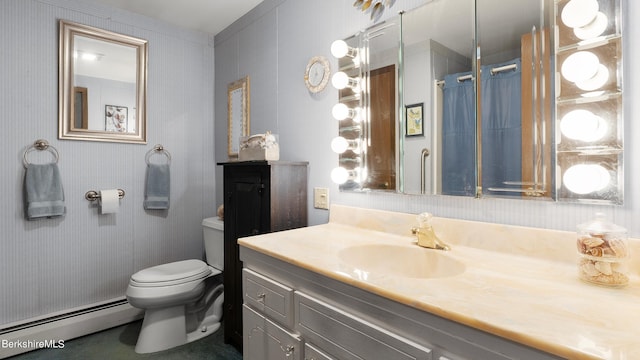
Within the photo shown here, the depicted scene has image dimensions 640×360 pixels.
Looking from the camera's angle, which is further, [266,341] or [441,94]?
[441,94]

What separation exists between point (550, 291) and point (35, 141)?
2724mm

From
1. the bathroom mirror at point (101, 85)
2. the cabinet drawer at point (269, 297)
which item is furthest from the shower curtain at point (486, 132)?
the bathroom mirror at point (101, 85)

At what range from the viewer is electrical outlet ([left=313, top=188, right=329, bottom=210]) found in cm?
173

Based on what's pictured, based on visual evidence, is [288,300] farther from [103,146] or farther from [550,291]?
[103,146]

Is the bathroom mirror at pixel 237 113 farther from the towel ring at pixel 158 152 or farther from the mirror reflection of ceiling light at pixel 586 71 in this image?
the mirror reflection of ceiling light at pixel 586 71

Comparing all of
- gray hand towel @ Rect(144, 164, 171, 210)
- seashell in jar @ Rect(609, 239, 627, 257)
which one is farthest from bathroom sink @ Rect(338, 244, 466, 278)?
gray hand towel @ Rect(144, 164, 171, 210)

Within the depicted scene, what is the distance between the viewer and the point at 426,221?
3.90 feet

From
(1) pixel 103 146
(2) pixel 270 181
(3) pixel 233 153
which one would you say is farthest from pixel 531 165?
(1) pixel 103 146

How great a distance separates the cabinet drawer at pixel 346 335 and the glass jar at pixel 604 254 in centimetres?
48

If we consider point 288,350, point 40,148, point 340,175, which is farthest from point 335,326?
point 40,148

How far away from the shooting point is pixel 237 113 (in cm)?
250

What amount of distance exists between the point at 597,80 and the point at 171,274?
89.5 inches

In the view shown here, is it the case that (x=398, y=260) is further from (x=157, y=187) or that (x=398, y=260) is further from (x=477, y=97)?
(x=157, y=187)

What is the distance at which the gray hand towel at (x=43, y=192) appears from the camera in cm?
194
